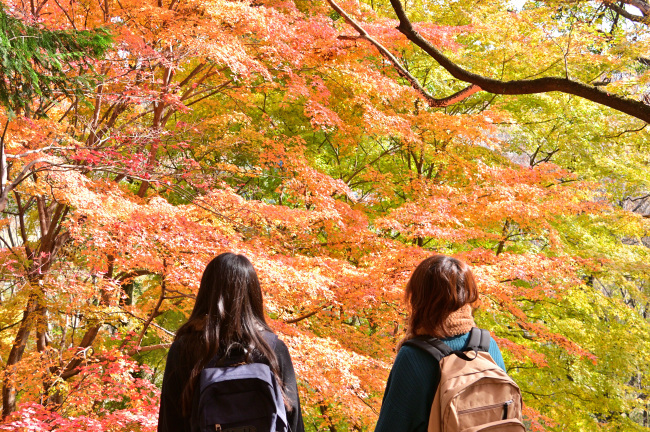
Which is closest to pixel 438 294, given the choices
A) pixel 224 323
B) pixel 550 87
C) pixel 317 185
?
pixel 224 323

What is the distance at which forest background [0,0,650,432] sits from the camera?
15.0 ft

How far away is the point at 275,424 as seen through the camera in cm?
153

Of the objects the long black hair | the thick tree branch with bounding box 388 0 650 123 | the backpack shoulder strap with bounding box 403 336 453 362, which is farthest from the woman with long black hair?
the thick tree branch with bounding box 388 0 650 123

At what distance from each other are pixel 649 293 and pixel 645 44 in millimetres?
5274

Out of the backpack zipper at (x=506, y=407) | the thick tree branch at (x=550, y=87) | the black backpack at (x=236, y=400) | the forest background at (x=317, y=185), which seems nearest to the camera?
the black backpack at (x=236, y=400)

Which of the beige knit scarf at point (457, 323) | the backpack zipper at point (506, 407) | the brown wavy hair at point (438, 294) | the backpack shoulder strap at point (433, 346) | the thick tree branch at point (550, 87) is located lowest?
the backpack zipper at point (506, 407)

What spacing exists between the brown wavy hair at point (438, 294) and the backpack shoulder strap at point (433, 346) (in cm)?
3

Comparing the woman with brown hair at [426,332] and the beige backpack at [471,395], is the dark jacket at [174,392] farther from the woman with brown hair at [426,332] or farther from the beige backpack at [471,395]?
the beige backpack at [471,395]

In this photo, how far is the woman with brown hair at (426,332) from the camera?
1564 millimetres

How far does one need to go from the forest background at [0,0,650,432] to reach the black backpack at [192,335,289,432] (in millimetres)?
2494

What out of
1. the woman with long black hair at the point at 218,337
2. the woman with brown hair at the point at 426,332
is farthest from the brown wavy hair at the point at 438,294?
the woman with long black hair at the point at 218,337

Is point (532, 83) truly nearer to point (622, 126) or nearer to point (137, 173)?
point (137, 173)

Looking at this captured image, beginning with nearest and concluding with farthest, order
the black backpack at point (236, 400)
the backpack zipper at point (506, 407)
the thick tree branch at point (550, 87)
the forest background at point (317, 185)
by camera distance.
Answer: the black backpack at point (236, 400) < the backpack zipper at point (506, 407) < the thick tree branch at point (550, 87) < the forest background at point (317, 185)

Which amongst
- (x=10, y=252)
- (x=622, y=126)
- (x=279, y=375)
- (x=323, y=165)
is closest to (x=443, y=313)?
(x=279, y=375)
